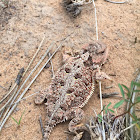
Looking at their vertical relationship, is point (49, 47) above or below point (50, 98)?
→ above

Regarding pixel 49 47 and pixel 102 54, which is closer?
pixel 102 54

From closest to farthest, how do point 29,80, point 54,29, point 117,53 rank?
point 29,80 < point 117,53 < point 54,29

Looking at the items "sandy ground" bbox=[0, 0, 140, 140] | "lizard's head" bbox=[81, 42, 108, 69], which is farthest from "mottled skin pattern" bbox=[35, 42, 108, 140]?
"sandy ground" bbox=[0, 0, 140, 140]

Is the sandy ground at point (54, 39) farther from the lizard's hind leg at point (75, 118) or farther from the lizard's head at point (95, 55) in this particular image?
the lizard's head at point (95, 55)

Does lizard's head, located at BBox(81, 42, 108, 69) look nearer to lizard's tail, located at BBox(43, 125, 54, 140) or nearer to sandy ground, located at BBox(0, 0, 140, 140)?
sandy ground, located at BBox(0, 0, 140, 140)

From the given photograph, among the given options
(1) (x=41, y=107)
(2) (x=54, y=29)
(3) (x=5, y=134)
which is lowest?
(3) (x=5, y=134)

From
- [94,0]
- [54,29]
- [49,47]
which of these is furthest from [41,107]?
[94,0]

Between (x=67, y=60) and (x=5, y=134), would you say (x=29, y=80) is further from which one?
(x=5, y=134)
